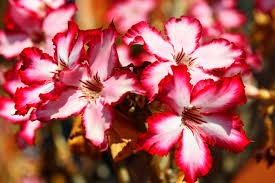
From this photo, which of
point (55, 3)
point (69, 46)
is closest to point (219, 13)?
point (55, 3)

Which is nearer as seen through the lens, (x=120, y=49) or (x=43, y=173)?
(x=120, y=49)

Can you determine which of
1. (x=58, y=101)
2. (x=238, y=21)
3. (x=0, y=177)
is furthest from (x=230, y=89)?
(x=0, y=177)

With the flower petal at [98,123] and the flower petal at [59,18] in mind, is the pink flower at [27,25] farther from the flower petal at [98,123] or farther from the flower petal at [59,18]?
the flower petal at [98,123]

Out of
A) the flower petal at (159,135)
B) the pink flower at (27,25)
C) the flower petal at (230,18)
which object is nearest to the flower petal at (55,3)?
the pink flower at (27,25)

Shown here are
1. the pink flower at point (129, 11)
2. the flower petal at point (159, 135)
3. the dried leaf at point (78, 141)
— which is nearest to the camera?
the flower petal at point (159, 135)

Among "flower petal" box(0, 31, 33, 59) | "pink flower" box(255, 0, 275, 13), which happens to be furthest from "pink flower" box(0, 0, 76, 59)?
"pink flower" box(255, 0, 275, 13)

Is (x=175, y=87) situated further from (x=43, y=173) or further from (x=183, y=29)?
(x=43, y=173)
